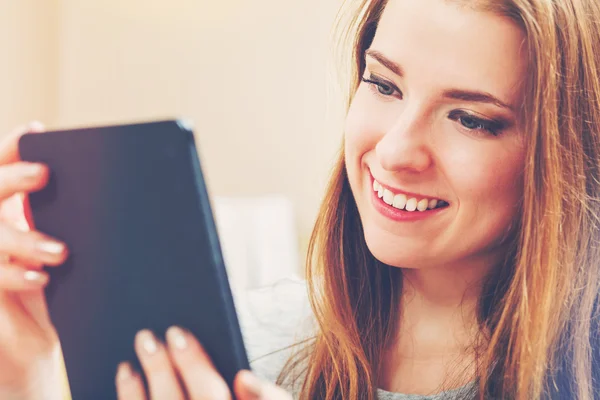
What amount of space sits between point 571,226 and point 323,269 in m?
0.35

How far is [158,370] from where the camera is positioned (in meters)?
0.48

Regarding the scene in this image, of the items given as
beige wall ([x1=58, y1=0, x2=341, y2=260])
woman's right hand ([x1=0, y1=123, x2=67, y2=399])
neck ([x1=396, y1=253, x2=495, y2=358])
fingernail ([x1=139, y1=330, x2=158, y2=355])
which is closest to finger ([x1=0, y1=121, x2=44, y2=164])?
woman's right hand ([x1=0, y1=123, x2=67, y2=399])

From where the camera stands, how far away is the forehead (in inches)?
25.4

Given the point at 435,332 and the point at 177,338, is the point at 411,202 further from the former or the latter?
the point at 177,338

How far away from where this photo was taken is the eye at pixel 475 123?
679mm

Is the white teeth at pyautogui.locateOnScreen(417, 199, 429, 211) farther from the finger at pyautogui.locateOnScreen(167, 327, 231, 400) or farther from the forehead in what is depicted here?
the finger at pyautogui.locateOnScreen(167, 327, 231, 400)

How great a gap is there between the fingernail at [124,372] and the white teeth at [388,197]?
15.1 inches

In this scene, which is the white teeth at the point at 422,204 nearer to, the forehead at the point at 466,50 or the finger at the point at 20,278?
the forehead at the point at 466,50

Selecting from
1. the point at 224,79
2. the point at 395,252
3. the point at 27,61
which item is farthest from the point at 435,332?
the point at 27,61

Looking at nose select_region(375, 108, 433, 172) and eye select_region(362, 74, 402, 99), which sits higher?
eye select_region(362, 74, 402, 99)

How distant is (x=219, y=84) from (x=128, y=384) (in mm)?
1718

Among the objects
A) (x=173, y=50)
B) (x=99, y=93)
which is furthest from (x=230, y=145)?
(x=99, y=93)

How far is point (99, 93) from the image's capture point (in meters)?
2.24

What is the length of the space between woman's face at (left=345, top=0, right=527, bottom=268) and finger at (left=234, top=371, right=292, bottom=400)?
0.33m
